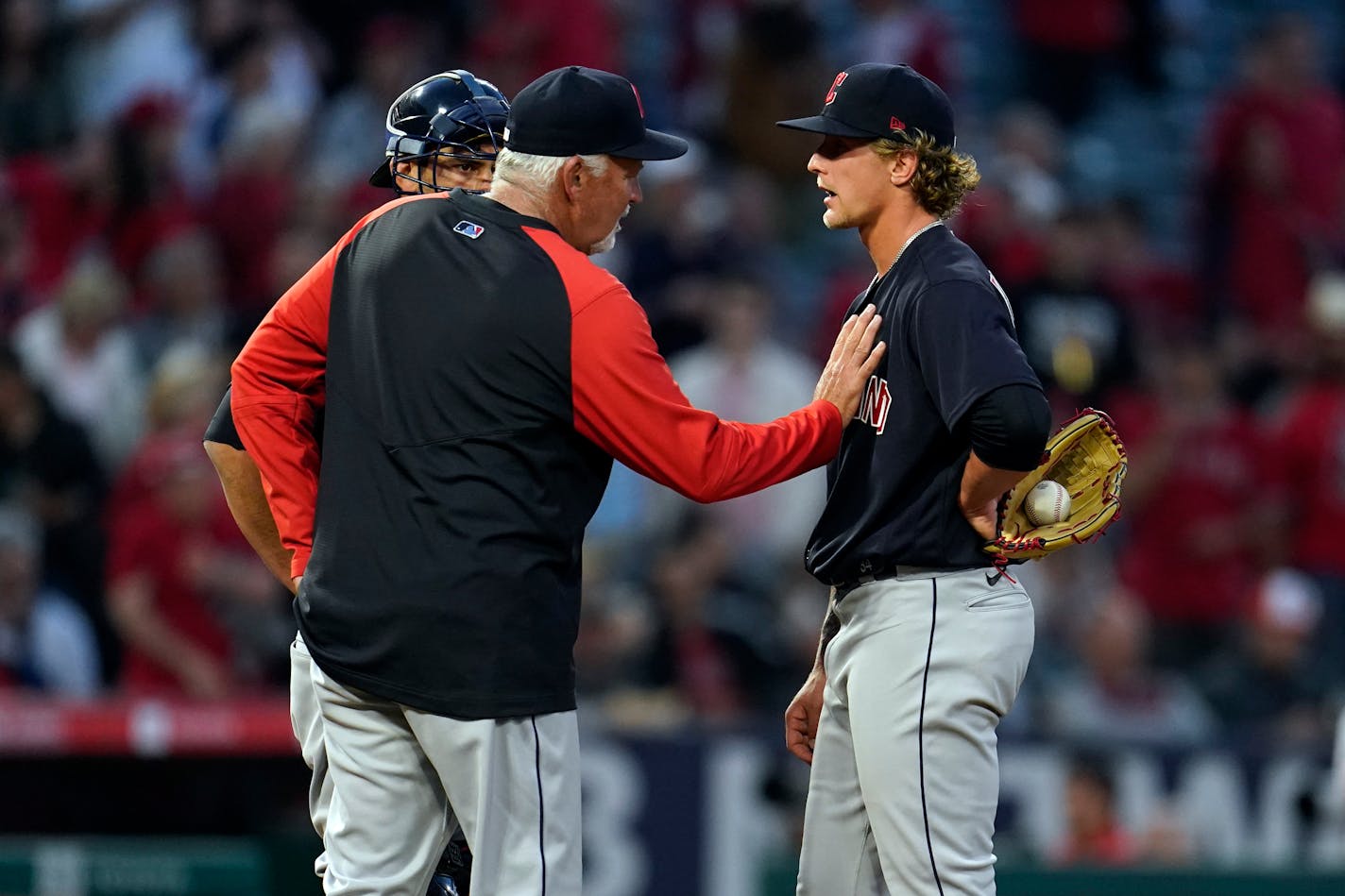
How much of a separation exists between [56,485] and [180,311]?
1.05 m

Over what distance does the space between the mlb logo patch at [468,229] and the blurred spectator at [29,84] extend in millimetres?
6196

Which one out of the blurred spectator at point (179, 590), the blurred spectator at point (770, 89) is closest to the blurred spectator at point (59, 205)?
the blurred spectator at point (179, 590)

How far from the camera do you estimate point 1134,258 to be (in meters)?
11.2

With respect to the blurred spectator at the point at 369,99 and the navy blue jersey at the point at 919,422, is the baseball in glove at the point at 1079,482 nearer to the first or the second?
the navy blue jersey at the point at 919,422

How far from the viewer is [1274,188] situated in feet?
37.8

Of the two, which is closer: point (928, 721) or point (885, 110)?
point (928, 721)

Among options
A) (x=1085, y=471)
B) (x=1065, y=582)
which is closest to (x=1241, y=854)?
(x=1065, y=582)

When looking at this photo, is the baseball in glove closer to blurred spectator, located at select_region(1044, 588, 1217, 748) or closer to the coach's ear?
the coach's ear

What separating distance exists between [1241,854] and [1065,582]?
5.69 ft

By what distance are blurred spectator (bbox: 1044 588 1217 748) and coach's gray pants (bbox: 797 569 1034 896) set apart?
4587 millimetres

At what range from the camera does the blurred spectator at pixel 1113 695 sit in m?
8.55

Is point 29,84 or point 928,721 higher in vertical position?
point 29,84

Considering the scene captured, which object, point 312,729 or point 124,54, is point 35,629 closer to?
point 124,54

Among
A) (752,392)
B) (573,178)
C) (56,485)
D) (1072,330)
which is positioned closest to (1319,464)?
(1072,330)
